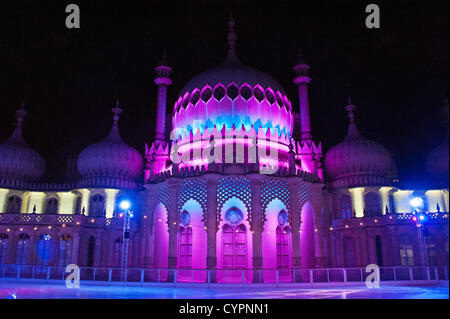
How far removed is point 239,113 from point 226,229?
8797 millimetres

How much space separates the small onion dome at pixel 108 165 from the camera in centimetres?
3281

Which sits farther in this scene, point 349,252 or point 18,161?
point 18,161

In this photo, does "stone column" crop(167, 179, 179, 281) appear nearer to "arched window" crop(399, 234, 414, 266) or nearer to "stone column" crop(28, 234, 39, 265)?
"stone column" crop(28, 234, 39, 265)

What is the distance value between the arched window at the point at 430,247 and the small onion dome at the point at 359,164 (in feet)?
16.8

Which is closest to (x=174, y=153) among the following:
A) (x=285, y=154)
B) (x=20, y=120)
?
(x=285, y=154)

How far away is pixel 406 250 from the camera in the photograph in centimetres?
2805

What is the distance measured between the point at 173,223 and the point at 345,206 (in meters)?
15.7

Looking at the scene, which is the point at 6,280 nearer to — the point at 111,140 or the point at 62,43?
the point at 111,140

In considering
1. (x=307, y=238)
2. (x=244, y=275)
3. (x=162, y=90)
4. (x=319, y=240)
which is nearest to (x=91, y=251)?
(x=162, y=90)

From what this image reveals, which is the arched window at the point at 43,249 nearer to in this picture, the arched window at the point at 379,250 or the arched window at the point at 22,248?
the arched window at the point at 22,248

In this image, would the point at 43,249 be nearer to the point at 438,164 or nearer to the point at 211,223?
the point at 211,223

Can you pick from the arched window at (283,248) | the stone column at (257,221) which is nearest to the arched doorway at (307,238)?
the arched window at (283,248)

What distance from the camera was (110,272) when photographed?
2030 cm
